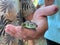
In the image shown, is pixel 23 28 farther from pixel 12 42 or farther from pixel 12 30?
pixel 12 42

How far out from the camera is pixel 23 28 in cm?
49

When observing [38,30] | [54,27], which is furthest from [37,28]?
[54,27]

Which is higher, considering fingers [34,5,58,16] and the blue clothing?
fingers [34,5,58,16]

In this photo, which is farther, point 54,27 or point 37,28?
point 54,27

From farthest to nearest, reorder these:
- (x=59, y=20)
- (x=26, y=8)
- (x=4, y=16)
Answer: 1. (x=4, y=16)
2. (x=26, y=8)
3. (x=59, y=20)

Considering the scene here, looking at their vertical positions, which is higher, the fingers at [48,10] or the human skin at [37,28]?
the fingers at [48,10]

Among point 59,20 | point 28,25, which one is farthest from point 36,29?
point 59,20

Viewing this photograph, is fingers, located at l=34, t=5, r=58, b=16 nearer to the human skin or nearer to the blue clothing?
the human skin

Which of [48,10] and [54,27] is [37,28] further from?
[54,27]

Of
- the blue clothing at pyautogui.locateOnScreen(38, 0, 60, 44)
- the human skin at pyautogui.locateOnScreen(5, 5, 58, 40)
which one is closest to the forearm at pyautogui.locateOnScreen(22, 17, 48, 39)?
the human skin at pyautogui.locateOnScreen(5, 5, 58, 40)

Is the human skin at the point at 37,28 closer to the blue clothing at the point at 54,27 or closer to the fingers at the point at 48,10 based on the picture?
the fingers at the point at 48,10

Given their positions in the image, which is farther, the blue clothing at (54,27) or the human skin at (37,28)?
the blue clothing at (54,27)

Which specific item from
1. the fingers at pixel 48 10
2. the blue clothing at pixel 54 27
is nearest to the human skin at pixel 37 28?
the fingers at pixel 48 10

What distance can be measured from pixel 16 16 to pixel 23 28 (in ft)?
1.66
